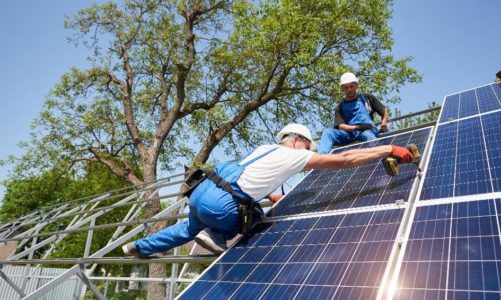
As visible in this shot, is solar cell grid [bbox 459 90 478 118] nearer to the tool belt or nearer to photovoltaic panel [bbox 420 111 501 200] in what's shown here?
photovoltaic panel [bbox 420 111 501 200]

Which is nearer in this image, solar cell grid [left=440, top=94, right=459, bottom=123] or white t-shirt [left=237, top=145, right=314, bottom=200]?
white t-shirt [left=237, top=145, right=314, bottom=200]

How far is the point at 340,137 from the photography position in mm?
6895

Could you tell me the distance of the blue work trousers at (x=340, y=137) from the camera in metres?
6.55

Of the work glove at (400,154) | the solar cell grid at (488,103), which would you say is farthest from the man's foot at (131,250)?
the solar cell grid at (488,103)

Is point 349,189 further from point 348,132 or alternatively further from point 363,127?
point 348,132

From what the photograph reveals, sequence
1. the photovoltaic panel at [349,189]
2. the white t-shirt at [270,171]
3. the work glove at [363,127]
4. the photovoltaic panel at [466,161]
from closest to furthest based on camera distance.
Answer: the photovoltaic panel at [466,161]
the photovoltaic panel at [349,189]
the white t-shirt at [270,171]
the work glove at [363,127]

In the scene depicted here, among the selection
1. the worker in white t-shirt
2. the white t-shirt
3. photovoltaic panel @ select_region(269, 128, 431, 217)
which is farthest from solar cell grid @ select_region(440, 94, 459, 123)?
the white t-shirt

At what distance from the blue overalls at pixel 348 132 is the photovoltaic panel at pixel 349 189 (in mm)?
1740

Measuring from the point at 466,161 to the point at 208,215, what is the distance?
7.92ft

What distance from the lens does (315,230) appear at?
2.99m

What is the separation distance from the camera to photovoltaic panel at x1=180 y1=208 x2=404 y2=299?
210 centimetres

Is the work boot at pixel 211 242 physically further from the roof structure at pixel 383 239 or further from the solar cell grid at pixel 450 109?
the solar cell grid at pixel 450 109

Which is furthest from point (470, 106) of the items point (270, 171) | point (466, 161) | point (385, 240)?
point (385, 240)

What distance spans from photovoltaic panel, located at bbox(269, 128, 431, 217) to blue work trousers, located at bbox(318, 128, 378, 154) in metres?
1.62
